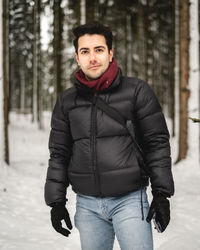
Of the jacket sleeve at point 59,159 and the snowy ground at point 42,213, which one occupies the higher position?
the jacket sleeve at point 59,159

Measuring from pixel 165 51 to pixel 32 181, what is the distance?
74.6ft

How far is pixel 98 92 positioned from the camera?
7.31 ft

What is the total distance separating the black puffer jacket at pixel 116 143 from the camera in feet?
6.89

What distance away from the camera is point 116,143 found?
6.98 ft

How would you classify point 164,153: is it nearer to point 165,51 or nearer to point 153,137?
point 153,137

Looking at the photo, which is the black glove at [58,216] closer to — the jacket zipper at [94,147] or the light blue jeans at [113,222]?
the light blue jeans at [113,222]

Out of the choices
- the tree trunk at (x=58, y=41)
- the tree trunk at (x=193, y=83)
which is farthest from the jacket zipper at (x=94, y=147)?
the tree trunk at (x=58, y=41)

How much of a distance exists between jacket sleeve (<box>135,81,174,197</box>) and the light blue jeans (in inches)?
7.0

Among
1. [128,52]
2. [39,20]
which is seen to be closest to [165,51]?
[128,52]

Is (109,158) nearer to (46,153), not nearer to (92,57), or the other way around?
(92,57)

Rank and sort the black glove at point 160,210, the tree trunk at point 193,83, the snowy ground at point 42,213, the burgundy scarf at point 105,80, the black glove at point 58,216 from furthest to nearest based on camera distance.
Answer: the tree trunk at point 193,83, the snowy ground at point 42,213, the black glove at point 58,216, the burgundy scarf at point 105,80, the black glove at point 160,210

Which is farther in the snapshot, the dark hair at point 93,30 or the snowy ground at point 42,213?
the snowy ground at point 42,213

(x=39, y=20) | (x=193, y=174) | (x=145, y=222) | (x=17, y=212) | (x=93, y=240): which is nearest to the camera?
(x=145, y=222)

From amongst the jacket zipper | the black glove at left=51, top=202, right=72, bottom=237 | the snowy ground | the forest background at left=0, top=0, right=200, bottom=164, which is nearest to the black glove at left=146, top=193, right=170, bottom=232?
the jacket zipper
